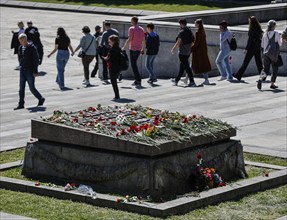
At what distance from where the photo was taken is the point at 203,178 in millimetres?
12867

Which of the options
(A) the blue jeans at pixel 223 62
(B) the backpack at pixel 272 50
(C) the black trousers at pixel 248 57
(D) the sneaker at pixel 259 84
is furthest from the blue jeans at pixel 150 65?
(B) the backpack at pixel 272 50

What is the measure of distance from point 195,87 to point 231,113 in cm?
447

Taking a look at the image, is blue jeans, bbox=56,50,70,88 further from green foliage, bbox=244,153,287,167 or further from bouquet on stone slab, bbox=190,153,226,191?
bouquet on stone slab, bbox=190,153,226,191

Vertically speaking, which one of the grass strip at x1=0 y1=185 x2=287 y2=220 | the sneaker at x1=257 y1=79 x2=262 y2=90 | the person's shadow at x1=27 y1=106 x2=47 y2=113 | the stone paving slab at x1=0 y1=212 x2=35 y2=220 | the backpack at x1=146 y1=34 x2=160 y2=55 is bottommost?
the person's shadow at x1=27 y1=106 x2=47 y2=113

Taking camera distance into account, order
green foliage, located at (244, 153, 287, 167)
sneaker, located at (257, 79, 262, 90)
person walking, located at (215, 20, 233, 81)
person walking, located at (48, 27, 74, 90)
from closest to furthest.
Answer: green foliage, located at (244, 153, 287, 167)
sneaker, located at (257, 79, 262, 90)
person walking, located at (215, 20, 233, 81)
person walking, located at (48, 27, 74, 90)

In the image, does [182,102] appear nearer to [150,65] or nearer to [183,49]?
[183,49]

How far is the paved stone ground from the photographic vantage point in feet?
57.6

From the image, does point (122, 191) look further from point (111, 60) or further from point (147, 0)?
point (147, 0)

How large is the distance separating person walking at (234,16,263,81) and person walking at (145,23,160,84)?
211cm

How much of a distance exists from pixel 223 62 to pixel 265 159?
403 inches

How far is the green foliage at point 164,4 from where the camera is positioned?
50.0m

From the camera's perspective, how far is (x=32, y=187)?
42.9 feet

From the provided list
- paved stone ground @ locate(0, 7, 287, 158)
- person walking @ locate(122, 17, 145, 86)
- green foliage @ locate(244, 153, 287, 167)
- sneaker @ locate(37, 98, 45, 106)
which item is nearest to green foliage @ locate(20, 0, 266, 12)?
paved stone ground @ locate(0, 7, 287, 158)

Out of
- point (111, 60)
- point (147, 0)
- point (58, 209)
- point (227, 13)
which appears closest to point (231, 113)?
point (111, 60)
